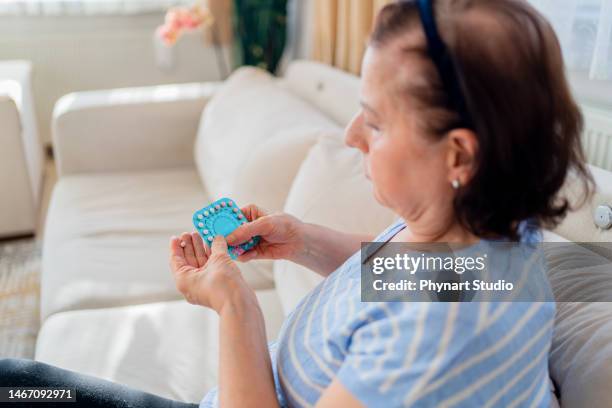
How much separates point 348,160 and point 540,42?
0.79 m

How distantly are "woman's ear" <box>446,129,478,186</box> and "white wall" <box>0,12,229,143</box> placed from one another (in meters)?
3.10

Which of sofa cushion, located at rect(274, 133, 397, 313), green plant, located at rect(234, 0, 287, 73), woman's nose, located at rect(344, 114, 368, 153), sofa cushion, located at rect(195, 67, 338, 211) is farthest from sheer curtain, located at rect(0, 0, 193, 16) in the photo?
woman's nose, located at rect(344, 114, 368, 153)

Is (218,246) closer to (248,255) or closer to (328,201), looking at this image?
(248,255)

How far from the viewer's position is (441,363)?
0.54 metres

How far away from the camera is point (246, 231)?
88 cm

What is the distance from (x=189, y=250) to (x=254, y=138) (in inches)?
38.8

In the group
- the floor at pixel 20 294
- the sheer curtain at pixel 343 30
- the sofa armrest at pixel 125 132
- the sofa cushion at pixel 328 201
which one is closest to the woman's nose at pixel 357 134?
the sofa cushion at pixel 328 201

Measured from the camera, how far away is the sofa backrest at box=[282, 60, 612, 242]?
33.9 inches

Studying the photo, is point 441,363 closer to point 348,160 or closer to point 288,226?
point 288,226

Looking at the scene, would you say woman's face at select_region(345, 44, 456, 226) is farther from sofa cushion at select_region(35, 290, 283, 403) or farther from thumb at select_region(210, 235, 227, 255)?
sofa cushion at select_region(35, 290, 283, 403)

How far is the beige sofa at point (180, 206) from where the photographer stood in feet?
3.79

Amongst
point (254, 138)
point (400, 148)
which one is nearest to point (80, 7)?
point (254, 138)

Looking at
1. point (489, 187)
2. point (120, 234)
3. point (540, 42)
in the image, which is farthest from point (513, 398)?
point (120, 234)

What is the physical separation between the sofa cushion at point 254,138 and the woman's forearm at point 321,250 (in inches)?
22.3
